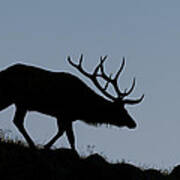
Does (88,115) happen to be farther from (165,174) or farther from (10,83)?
(165,174)

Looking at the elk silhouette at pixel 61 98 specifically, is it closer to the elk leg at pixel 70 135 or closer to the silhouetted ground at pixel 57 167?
the elk leg at pixel 70 135

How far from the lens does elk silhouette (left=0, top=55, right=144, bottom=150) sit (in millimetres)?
13305

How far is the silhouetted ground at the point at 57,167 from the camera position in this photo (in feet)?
31.2

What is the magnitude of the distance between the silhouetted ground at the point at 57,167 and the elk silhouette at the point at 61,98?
175 centimetres

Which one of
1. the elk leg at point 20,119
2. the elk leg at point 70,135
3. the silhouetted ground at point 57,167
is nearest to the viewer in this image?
the silhouetted ground at point 57,167

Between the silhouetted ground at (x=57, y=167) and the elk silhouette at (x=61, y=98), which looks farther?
the elk silhouette at (x=61, y=98)

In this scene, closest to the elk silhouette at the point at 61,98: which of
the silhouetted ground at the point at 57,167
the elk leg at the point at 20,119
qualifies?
the elk leg at the point at 20,119

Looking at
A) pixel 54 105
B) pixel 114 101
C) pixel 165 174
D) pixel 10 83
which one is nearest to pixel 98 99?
pixel 114 101

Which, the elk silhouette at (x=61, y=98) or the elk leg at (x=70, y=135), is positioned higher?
the elk silhouette at (x=61, y=98)

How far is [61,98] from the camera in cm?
1371

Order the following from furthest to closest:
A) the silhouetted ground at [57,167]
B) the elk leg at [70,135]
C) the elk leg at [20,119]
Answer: the elk leg at [70,135], the elk leg at [20,119], the silhouetted ground at [57,167]

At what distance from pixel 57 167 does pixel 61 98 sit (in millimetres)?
3927

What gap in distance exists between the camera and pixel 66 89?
1381 cm

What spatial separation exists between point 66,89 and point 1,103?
60.6 inches
